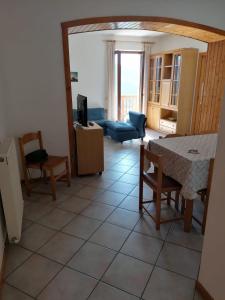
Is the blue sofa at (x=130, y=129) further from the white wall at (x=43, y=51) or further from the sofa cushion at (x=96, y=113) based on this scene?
the white wall at (x=43, y=51)

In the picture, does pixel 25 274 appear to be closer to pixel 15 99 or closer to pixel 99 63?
pixel 15 99

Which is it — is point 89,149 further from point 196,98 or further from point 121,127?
point 196,98

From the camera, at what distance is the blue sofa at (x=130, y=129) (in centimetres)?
526

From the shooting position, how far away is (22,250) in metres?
2.04

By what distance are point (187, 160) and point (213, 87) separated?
2.82 m

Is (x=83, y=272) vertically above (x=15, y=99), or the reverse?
(x=15, y=99)

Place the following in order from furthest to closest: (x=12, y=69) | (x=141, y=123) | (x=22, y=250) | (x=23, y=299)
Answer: (x=141, y=123) < (x=12, y=69) < (x=22, y=250) < (x=23, y=299)

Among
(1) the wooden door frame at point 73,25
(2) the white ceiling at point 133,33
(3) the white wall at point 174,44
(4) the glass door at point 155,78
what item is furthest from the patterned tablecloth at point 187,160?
(2) the white ceiling at point 133,33

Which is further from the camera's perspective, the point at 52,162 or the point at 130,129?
the point at 130,129

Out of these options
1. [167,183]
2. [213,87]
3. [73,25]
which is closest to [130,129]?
[213,87]

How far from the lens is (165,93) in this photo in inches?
237

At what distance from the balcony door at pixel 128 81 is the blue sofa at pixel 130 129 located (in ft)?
5.18

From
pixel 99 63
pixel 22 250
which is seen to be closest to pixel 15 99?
pixel 22 250

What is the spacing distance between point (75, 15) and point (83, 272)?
2942mm
